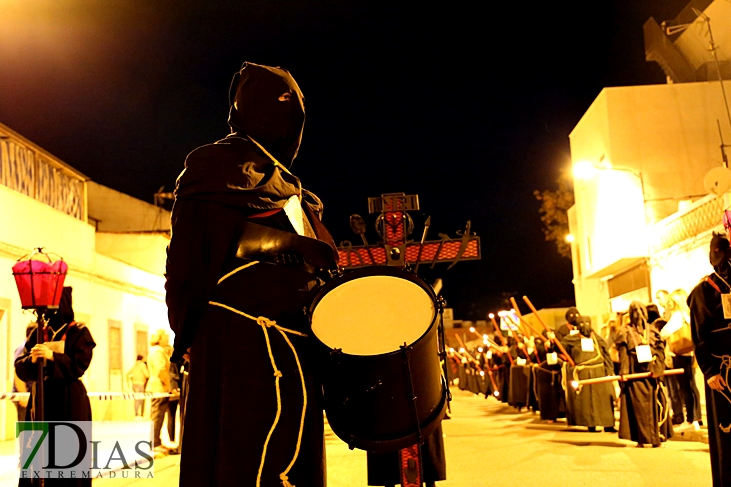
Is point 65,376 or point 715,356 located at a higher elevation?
point 65,376

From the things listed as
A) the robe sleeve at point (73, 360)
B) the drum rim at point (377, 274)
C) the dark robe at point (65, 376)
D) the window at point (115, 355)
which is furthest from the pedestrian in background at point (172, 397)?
the drum rim at point (377, 274)

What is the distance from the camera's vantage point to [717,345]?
24.1 ft

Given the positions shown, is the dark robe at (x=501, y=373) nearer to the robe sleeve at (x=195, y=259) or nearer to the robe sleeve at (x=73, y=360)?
the robe sleeve at (x=73, y=360)

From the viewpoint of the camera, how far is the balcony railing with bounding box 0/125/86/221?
18234mm

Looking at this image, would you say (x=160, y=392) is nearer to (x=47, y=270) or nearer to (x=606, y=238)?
(x=47, y=270)

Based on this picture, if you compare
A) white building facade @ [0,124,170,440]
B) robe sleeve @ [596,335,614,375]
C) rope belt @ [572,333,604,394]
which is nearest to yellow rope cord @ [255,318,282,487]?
rope belt @ [572,333,604,394]

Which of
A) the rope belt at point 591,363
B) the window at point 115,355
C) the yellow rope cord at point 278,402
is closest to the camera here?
the yellow rope cord at point 278,402

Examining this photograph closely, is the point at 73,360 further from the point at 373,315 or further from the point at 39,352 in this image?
the point at 373,315

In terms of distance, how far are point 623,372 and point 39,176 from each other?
1315 centimetres

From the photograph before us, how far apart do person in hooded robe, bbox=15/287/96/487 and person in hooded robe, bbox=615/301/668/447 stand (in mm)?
8354

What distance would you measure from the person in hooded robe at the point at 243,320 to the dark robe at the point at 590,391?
1384cm

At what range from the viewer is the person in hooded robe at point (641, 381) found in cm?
1318

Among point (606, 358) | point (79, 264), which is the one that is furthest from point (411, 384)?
point (79, 264)

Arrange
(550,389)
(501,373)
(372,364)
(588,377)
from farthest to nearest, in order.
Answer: (501,373)
(550,389)
(588,377)
(372,364)
